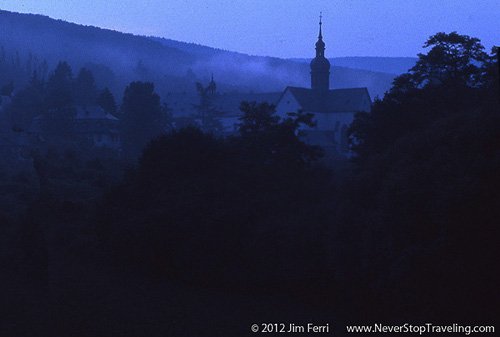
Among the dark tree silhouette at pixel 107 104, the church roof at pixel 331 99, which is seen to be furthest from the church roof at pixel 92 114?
the church roof at pixel 331 99

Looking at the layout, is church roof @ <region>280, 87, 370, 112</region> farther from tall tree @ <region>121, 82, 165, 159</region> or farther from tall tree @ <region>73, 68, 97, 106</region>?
tall tree @ <region>73, 68, 97, 106</region>

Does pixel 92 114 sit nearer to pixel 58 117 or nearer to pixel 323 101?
pixel 58 117

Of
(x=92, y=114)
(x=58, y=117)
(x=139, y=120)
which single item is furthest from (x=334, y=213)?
(x=92, y=114)

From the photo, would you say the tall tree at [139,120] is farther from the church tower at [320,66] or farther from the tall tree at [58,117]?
the church tower at [320,66]

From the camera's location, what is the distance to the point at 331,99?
88.2 m

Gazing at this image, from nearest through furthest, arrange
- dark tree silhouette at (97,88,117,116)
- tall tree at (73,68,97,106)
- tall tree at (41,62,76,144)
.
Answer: tall tree at (41,62,76,144), dark tree silhouette at (97,88,117,116), tall tree at (73,68,97,106)

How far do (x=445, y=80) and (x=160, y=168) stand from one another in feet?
49.3

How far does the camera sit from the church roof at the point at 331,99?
86.3 meters

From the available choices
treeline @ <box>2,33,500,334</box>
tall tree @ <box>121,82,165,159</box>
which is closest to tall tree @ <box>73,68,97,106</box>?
tall tree @ <box>121,82,165,159</box>

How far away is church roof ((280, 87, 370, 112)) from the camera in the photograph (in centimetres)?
8631

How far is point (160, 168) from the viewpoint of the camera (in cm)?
3144

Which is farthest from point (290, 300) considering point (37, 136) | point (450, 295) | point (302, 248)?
point (37, 136)

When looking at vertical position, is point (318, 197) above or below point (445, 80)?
below

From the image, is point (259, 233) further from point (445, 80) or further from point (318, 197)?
point (445, 80)
